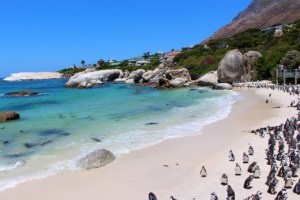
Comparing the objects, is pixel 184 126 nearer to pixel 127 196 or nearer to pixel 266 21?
pixel 127 196

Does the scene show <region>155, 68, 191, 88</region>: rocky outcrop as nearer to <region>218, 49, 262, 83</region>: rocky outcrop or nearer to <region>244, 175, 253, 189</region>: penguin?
<region>218, 49, 262, 83</region>: rocky outcrop

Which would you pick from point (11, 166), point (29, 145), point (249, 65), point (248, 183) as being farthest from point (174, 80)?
point (248, 183)

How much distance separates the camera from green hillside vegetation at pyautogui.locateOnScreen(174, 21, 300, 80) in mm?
56603

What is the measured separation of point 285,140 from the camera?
16297mm

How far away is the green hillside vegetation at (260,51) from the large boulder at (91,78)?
15.5 metres

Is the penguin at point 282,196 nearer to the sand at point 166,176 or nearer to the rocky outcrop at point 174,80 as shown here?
the sand at point 166,176

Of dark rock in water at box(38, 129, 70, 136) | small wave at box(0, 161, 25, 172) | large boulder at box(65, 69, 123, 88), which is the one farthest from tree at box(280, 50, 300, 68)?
small wave at box(0, 161, 25, 172)

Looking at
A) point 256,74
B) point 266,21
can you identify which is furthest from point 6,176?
point 266,21

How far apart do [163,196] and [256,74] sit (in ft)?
166

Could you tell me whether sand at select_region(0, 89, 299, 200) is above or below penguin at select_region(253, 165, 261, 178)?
below

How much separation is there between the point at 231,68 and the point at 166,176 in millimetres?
44265

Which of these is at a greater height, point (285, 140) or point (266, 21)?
point (266, 21)

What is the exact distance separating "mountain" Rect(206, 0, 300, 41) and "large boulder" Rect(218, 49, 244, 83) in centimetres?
9203

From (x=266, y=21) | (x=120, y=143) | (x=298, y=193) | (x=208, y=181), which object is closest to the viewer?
(x=298, y=193)
